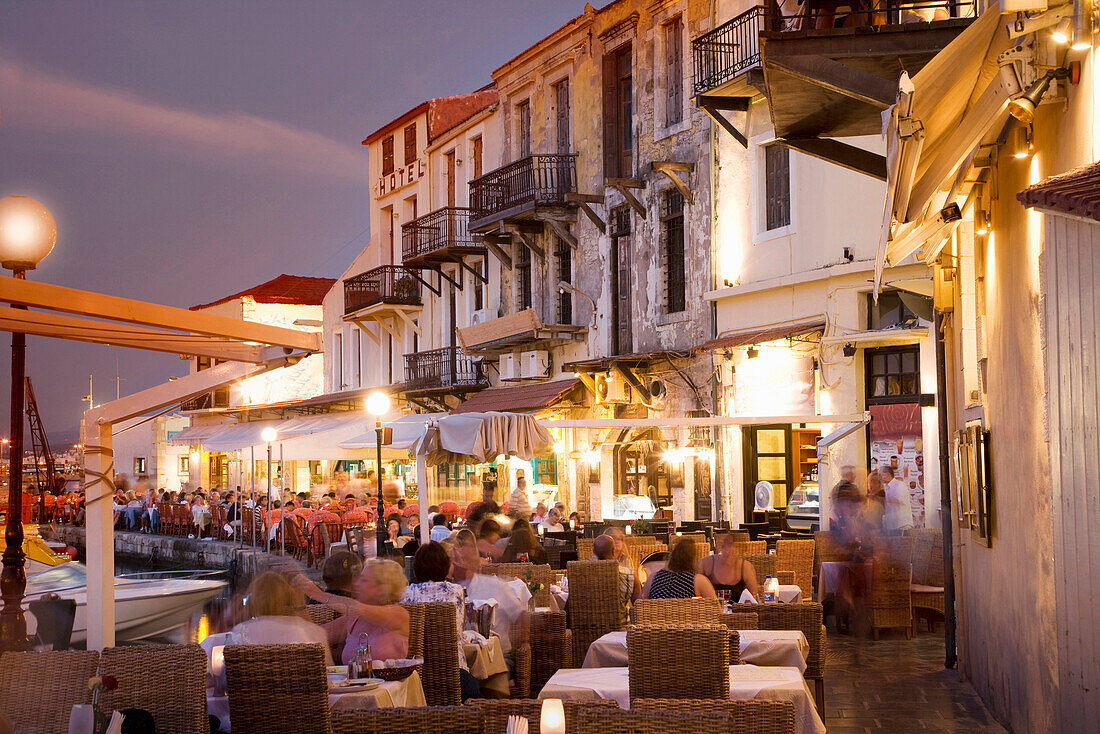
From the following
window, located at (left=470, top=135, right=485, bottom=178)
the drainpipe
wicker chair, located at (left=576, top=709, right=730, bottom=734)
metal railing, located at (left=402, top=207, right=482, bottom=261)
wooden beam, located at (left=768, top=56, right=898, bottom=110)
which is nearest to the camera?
wicker chair, located at (left=576, top=709, right=730, bottom=734)

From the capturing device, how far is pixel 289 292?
162 feet

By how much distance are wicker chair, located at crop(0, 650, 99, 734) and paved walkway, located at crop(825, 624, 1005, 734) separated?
5056 millimetres

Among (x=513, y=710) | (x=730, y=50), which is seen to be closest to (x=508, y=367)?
(x=730, y=50)

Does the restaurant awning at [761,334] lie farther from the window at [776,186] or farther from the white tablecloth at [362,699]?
the white tablecloth at [362,699]

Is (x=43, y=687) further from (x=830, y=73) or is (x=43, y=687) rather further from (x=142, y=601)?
(x=142, y=601)

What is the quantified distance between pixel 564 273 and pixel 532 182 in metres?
2.19

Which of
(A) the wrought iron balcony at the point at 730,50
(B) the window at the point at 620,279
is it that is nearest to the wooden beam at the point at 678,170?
(A) the wrought iron balcony at the point at 730,50

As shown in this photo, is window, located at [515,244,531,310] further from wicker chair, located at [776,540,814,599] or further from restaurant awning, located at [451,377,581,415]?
wicker chair, located at [776,540,814,599]

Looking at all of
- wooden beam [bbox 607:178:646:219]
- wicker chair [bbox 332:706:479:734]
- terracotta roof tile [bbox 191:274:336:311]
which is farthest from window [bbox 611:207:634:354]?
terracotta roof tile [bbox 191:274:336:311]

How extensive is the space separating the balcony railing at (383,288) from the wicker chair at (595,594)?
23003mm

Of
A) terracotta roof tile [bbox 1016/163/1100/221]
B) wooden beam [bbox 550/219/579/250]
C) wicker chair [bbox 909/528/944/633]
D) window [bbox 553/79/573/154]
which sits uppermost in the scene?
window [bbox 553/79/573/154]

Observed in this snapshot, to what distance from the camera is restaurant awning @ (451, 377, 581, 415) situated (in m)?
23.6

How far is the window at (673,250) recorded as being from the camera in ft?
70.8

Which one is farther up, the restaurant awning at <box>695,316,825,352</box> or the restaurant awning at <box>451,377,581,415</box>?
the restaurant awning at <box>695,316,825,352</box>
